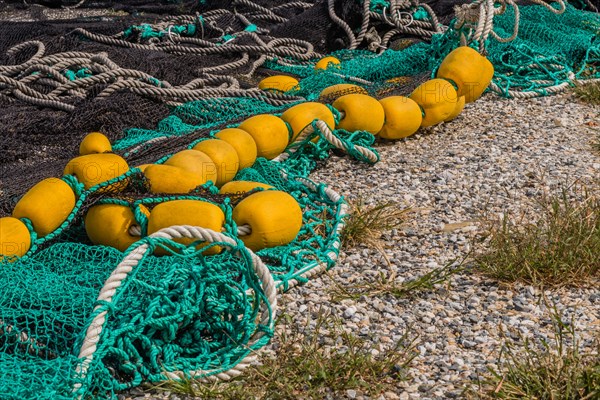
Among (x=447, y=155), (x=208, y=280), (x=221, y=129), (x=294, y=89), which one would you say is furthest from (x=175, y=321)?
(x=294, y=89)

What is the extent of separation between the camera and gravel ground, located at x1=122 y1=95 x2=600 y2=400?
9.12 ft

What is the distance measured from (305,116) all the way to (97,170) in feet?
4.41

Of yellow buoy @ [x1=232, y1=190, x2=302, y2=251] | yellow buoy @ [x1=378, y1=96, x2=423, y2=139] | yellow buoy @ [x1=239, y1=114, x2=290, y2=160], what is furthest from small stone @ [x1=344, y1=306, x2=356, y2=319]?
yellow buoy @ [x1=378, y1=96, x2=423, y2=139]

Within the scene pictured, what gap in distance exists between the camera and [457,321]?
293 cm

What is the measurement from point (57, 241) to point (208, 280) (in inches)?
37.2

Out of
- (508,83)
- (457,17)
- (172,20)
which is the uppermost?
(457,17)

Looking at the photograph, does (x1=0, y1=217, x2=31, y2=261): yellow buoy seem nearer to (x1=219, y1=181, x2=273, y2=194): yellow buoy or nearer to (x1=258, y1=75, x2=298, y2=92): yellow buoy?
(x1=219, y1=181, x2=273, y2=194): yellow buoy

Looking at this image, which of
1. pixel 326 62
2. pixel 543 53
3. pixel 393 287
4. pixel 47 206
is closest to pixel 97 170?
pixel 47 206

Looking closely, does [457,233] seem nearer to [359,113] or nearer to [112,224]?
[359,113]

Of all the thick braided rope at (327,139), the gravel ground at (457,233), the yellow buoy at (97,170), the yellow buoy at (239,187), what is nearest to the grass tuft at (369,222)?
the gravel ground at (457,233)

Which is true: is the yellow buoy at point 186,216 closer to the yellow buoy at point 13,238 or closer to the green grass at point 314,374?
the yellow buoy at point 13,238

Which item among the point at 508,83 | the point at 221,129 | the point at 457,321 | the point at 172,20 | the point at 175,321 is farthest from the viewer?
the point at 172,20

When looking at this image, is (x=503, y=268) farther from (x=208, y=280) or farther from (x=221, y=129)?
(x=221, y=129)

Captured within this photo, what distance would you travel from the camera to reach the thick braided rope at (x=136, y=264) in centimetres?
247
